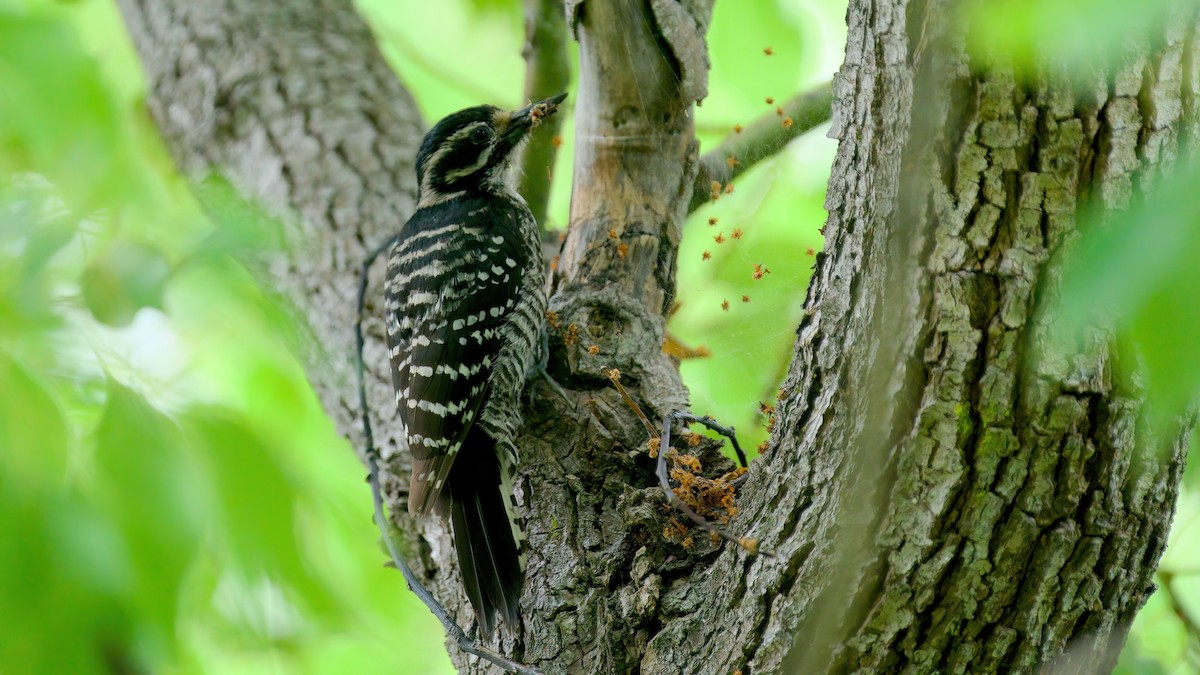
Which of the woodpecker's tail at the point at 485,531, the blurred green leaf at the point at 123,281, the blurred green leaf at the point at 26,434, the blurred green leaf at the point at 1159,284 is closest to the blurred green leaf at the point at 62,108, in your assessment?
the blurred green leaf at the point at 123,281

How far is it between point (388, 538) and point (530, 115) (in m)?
1.66

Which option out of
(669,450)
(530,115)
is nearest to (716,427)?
(669,450)

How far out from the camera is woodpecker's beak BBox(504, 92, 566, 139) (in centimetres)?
352

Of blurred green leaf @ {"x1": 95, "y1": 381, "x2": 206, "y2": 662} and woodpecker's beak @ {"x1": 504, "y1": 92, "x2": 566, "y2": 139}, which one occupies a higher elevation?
woodpecker's beak @ {"x1": 504, "y1": 92, "x2": 566, "y2": 139}

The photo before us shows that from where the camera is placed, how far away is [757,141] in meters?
3.29

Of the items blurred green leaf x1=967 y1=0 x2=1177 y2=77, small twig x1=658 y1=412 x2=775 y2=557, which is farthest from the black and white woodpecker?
blurred green leaf x1=967 y1=0 x2=1177 y2=77

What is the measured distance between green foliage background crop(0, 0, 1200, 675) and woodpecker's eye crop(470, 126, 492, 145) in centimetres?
82

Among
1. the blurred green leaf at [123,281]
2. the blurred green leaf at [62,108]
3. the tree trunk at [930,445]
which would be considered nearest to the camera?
the tree trunk at [930,445]

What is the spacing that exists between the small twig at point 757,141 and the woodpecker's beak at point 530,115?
0.58m

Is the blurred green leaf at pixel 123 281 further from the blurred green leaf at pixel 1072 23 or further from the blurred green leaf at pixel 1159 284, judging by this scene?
the blurred green leaf at pixel 1159 284

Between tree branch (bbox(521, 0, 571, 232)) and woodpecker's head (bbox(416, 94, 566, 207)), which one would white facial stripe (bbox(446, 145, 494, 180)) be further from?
tree branch (bbox(521, 0, 571, 232))

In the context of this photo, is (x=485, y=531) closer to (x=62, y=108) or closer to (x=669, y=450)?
(x=669, y=450)

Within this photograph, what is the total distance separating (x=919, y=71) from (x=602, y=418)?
4.66ft

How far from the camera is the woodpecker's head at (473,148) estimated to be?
11.5ft
